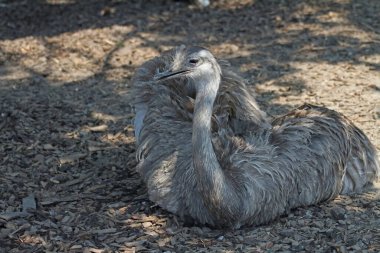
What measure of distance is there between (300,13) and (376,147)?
3550mm

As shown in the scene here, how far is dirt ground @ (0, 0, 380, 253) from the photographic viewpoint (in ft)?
14.8

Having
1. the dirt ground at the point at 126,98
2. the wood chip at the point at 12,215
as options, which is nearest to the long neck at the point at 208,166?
the dirt ground at the point at 126,98

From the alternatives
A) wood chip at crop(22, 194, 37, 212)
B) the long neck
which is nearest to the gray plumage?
the long neck

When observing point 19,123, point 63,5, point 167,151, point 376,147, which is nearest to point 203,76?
point 167,151

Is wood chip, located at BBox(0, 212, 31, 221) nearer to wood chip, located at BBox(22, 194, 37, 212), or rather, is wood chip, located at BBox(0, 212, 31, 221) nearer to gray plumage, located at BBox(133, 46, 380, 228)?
wood chip, located at BBox(22, 194, 37, 212)

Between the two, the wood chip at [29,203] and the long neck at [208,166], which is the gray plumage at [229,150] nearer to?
the long neck at [208,166]

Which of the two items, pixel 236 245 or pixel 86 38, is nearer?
pixel 236 245

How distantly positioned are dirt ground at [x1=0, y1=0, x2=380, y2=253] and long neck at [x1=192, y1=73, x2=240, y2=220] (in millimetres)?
250

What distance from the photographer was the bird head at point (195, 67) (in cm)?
437

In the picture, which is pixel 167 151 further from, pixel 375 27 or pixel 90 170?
pixel 375 27

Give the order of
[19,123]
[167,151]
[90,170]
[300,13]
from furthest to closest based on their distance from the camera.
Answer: [300,13] < [19,123] < [90,170] < [167,151]

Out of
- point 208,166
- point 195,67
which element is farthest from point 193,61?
point 208,166

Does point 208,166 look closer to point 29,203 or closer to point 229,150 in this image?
point 229,150

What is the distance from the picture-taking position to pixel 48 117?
6.44 metres
